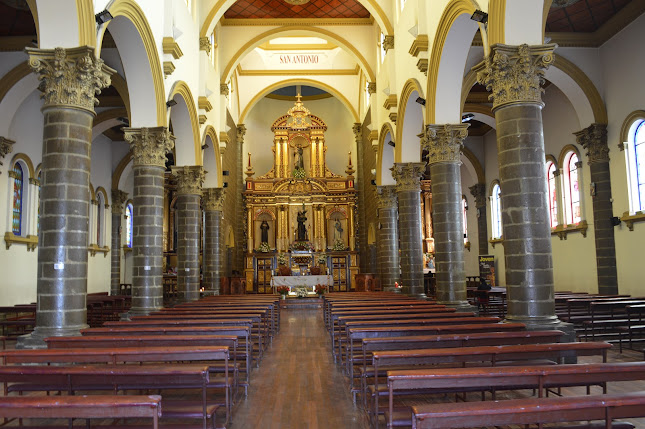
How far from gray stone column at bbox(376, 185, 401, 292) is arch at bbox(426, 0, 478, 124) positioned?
828cm

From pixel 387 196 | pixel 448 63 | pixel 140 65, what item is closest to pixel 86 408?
pixel 140 65

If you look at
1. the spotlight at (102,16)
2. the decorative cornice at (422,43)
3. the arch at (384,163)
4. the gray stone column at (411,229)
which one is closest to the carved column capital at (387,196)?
the arch at (384,163)

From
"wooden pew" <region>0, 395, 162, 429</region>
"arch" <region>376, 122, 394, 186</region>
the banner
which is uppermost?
"arch" <region>376, 122, 394, 186</region>

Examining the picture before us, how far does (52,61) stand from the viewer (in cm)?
819

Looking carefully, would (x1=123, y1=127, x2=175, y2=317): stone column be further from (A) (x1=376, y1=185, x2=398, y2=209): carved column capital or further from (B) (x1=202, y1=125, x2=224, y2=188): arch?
(A) (x1=376, y1=185, x2=398, y2=209): carved column capital

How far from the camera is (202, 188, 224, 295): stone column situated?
2108 centimetres

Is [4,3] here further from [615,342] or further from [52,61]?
[615,342]

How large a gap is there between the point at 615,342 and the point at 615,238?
5600 millimetres

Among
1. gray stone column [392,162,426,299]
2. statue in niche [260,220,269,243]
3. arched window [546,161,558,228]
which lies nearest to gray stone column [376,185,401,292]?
gray stone column [392,162,426,299]

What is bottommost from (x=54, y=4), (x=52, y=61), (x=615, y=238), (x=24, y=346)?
(x=24, y=346)

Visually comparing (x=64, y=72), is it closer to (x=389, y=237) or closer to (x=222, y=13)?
(x=222, y=13)

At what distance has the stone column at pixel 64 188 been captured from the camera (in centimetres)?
788

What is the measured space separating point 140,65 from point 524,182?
29.9 feet

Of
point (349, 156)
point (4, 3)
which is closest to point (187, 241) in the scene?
point (4, 3)
